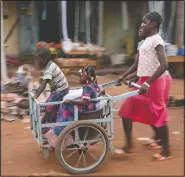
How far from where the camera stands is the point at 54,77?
13.7 feet

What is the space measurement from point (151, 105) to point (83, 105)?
0.82 metres

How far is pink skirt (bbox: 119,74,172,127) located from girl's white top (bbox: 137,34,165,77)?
0.10m

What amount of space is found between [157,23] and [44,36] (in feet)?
23.8

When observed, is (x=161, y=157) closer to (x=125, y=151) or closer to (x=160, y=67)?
(x=125, y=151)

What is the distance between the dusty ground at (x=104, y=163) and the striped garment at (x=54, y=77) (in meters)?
0.81

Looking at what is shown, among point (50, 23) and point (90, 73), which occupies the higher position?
point (50, 23)

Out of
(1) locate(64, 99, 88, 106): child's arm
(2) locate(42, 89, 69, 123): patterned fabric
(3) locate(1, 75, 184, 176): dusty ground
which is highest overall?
(1) locate(64, 99, 88, 106): child's arm

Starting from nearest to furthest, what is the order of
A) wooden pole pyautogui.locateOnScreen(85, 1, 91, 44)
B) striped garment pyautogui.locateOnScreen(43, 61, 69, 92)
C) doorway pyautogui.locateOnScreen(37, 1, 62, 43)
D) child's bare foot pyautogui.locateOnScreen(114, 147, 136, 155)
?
striped garment pyautogui.locateOnScreen(43, 61, 69, 92) → child's bare foot pyautogui.locateOnScreen(114, 147, 136, 155) → wooden pole pyautogui.locateOnScreen(85, 1, 91, 44) → doorway pyautogui.locateOnScreen(37, 1, 62, 43)

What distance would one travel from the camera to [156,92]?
4.25m

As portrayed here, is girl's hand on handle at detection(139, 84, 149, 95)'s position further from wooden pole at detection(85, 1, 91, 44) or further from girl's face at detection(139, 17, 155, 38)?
wooden pole at detection(85, 1, 91, 44)

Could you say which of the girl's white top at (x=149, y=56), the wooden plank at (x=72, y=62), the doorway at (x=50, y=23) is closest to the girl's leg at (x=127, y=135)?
the girl's white top at (x=149, y=56)

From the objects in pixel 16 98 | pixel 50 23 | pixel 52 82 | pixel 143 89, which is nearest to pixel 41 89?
pixel 52 82

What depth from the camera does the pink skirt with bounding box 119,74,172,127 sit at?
426cm

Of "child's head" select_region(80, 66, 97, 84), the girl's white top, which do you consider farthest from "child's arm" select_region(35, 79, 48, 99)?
the girl's white top
